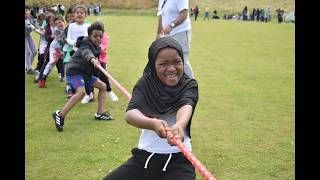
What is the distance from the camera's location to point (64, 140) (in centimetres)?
573

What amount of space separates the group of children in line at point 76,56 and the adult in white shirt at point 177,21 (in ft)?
3.23

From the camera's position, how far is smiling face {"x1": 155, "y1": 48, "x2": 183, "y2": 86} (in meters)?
3.06

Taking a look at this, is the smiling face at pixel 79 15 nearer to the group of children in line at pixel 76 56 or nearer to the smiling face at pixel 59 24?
the group of children in line at pixel 76 56

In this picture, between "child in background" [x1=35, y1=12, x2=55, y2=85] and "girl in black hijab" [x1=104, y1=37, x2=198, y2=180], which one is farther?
"child in background" [x1=35, y1=12, x2=55, y2=85]

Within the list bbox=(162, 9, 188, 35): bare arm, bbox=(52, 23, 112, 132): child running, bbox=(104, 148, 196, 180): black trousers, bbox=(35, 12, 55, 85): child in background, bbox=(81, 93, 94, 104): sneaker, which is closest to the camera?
bbox=(104, 148, 196, 180): black trousers

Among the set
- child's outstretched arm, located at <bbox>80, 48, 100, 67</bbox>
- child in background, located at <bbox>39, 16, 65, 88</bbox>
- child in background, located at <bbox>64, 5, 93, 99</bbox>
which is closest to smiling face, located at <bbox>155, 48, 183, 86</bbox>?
child's outstretched arm, located at <bbox>80, 48, 100, 67</bbox>

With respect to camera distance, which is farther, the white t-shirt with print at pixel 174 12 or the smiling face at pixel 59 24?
the smiling face at pixel 59 24

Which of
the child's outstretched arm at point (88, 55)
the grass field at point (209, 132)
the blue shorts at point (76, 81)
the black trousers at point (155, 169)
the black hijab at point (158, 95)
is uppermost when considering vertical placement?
the child's outstretched arm at point (88, 55)

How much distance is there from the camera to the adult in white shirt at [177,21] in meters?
6.62

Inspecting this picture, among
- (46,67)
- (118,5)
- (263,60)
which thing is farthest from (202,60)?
(118,5)

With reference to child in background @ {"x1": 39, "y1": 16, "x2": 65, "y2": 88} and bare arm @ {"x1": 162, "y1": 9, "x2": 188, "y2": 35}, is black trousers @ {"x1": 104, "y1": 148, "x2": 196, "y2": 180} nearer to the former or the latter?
bare arm @ {"x1": 162, "y1": 9, "x2": 188, "y2": 35}

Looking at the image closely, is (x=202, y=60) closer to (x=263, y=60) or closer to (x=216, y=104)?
(x=263, y=60)

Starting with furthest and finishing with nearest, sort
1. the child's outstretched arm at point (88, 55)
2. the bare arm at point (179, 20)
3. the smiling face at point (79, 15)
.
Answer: the smiling face at point (79, 15) < the bare arm at point (179, 20) < the child's outstretched arm at point (88, 55)

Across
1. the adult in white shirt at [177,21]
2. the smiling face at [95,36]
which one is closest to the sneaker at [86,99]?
the smiling face at [95,36]
